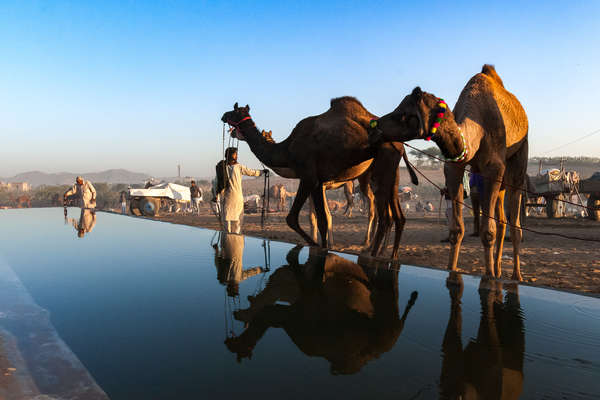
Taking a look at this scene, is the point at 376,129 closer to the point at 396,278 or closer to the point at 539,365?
the point at 396,278

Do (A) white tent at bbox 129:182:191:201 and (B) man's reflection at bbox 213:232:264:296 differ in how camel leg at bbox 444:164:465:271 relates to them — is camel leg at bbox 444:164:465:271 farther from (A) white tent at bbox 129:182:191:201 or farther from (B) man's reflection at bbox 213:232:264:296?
(A) white tent at bbox 129:182:191:201

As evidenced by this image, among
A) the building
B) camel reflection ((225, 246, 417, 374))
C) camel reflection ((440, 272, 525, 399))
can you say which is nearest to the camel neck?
camel reflection ((225, 246, 417, 374))

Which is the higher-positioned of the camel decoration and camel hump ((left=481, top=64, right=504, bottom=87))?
camel hump ((left=481, top=64, right=504, bottom=87))

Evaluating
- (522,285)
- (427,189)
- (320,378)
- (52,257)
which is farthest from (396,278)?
(427,189)

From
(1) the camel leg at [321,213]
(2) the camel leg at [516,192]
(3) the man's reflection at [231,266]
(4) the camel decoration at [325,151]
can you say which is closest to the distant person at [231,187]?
(4) the camel decoration at [325,151]

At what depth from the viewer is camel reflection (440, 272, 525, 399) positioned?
47.4 inches

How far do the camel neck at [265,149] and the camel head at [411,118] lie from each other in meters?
1.98

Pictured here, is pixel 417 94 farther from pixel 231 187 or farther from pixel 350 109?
pixel 231 187

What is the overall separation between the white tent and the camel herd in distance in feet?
53.0

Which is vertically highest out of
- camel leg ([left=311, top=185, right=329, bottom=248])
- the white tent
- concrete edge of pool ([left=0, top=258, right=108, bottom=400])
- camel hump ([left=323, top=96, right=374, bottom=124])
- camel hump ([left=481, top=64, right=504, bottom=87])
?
camel hump ([left=481, top=64, right=504, bottom=87])

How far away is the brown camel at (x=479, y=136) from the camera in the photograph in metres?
3.40

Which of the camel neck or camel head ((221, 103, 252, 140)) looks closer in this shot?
the camel neck

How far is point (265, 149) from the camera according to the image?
223 inches

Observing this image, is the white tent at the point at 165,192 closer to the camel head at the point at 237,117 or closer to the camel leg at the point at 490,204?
Result: the camel head at the point at 237,117
